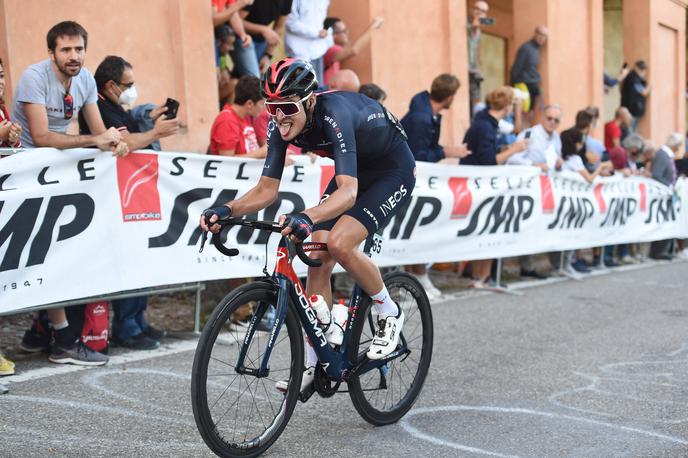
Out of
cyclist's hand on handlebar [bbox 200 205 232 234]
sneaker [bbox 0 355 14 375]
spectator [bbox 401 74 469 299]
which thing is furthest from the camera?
spectator [bbox 401 74 469 299]

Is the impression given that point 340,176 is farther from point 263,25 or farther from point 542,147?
point 542,147

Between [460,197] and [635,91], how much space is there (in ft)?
36.4

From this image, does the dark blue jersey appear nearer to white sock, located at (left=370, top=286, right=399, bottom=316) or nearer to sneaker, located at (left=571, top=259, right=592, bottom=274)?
white sock, located at (left=370, top=286, right=399, bottom=316)

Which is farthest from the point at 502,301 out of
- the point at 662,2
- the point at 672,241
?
the point at 662,2

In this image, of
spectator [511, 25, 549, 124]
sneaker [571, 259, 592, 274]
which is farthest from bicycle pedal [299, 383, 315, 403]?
spectator [511, 25, 549, 124]

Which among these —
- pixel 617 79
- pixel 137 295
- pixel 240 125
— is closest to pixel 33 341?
pixel 137 295

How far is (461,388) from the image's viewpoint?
18.8 ft

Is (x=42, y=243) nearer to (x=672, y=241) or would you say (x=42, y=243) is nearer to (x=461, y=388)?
(x=461, y=388)

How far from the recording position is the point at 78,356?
614cm

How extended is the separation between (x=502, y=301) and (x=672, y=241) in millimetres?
6639

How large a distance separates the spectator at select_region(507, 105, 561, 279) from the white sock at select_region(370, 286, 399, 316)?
21.6ft

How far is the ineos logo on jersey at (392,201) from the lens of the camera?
481cm

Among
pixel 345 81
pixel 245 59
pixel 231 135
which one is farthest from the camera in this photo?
pixel 245 59

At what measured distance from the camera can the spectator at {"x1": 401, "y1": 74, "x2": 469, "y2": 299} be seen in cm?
932
